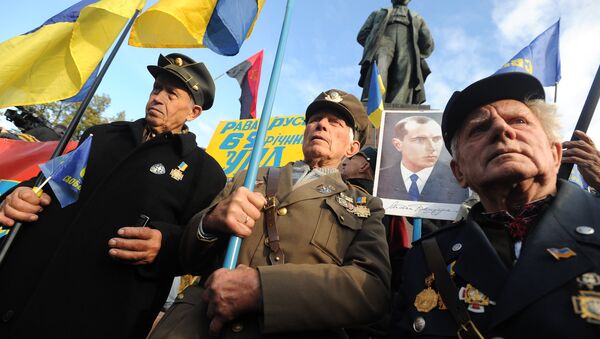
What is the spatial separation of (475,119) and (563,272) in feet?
2.95

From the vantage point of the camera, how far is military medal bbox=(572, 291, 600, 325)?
1.08 metres

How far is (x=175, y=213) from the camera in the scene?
7.94ft

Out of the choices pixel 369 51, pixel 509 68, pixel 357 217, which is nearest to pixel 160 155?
pixel 357 217

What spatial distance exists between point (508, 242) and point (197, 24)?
2569 mm

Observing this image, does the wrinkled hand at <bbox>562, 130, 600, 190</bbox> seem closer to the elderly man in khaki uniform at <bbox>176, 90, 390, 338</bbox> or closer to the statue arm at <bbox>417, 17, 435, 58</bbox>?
the elderly man in khaki uniform at <bbox>176, 90, 390, 338</bbox>

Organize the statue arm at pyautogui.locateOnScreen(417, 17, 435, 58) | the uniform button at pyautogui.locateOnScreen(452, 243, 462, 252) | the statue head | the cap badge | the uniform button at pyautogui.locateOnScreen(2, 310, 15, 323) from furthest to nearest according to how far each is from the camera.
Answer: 1. the statue head
2. the statue arm at pyautogui.locateOnScreen(417, 17, 435, 58)
3. the cap badge
4. the uniform button at pyautogui.locateOnScreen(2, 310, 15, 323)
5. the uniform button at pyautogui.locateOnScreen(452, 243, 462, 252)

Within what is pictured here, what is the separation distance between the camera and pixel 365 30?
8.67 m

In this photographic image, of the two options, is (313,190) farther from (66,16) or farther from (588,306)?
(66,16)

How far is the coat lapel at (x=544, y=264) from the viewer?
120 centimetres

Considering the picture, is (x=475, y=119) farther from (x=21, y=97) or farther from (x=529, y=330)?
(x=21, y=97)

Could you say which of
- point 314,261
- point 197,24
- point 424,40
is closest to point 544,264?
point 314,261

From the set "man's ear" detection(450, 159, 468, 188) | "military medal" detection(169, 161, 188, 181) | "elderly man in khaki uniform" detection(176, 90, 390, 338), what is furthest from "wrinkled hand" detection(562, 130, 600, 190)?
"military medal" detection(169, 161, 188, 181)

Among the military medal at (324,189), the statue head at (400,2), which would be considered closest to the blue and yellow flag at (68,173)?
the military medal at (324,189)

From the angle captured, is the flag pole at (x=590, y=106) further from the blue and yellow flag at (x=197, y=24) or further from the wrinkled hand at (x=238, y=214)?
the blue and yellow flag at (x=197, y=24)
